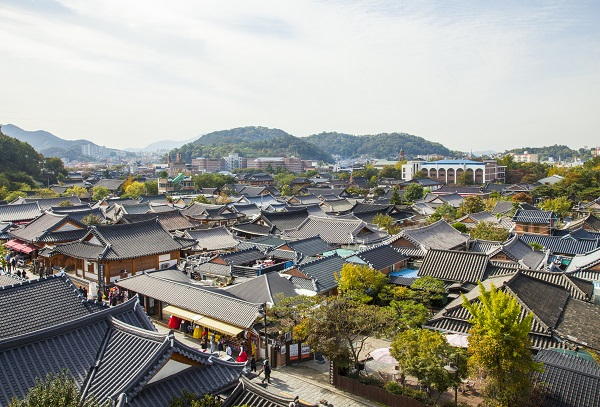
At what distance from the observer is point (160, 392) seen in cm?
984

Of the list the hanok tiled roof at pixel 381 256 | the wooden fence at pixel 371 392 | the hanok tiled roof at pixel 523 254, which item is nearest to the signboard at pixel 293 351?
the wooden fence at pixel 371 392

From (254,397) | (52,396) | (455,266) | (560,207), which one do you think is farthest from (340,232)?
(560,207)

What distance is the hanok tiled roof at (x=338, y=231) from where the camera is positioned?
3662 centimetres

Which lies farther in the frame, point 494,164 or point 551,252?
point 494,164

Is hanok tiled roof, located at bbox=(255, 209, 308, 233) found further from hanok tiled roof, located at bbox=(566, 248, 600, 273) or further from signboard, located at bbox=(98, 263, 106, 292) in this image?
hanok tiled roof, located at bbox=(566, 248, 600, 273)

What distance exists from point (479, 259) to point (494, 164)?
329 ft

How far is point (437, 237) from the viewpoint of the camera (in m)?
34.8

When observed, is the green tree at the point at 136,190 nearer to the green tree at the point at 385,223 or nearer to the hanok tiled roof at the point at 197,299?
the green tree at the point at 385,223

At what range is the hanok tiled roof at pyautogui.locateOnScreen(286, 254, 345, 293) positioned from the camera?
906 inches

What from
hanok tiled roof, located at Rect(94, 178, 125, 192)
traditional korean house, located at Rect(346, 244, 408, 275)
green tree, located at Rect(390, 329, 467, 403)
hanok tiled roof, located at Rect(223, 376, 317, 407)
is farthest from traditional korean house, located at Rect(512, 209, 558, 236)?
hanok tiled roof, located at Rect(94, 178, 125, 192)

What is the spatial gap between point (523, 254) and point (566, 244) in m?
8.49

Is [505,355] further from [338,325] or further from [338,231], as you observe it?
[338,231]

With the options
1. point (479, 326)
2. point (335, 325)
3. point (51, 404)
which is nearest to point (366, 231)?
point (335, 325)

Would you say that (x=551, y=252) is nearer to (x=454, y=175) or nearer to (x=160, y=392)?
(x=160, y=392)
